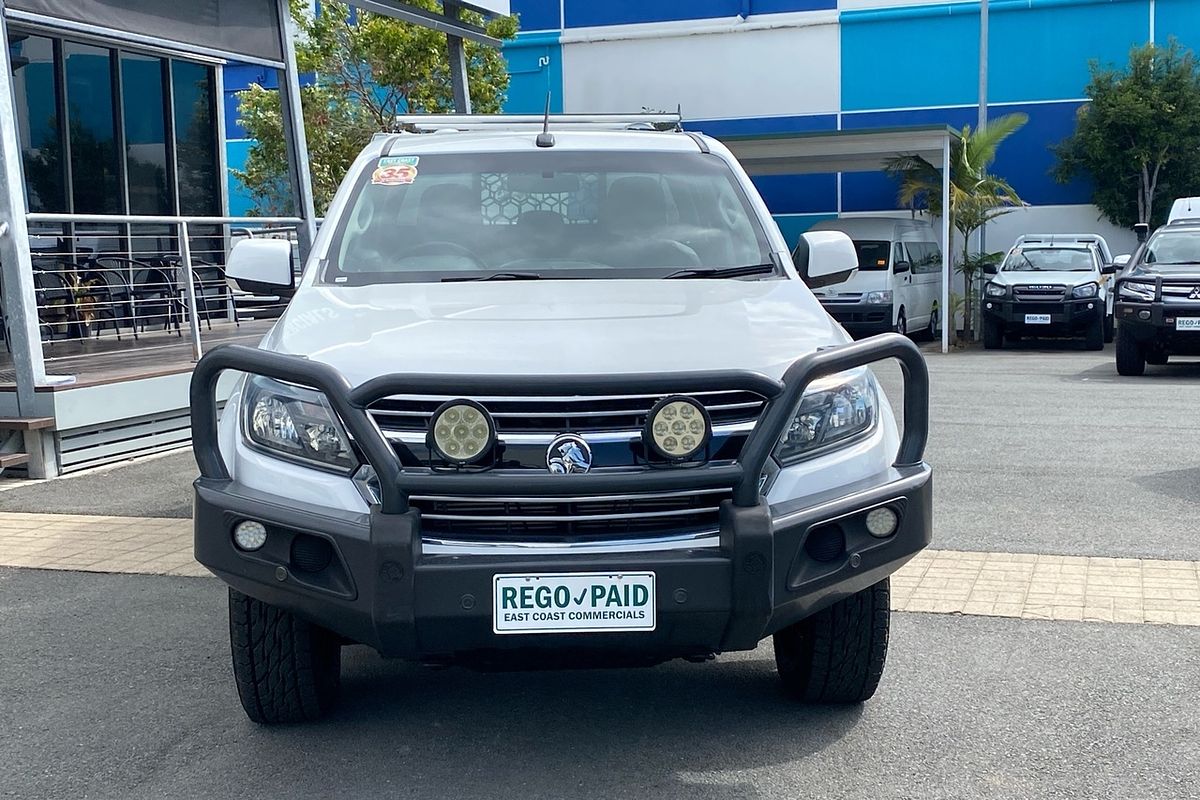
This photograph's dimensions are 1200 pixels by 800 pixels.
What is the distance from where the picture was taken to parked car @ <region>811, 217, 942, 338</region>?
19.7 m

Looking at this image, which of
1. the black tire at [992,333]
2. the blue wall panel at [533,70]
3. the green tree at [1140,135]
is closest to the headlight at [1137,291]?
the black tire at [992,333]

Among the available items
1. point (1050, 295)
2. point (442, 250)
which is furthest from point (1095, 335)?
point (442, 250)

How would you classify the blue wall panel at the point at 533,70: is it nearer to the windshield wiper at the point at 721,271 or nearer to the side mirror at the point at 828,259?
the side mirror at the point at 828,259

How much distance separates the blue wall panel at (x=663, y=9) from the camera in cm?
2773

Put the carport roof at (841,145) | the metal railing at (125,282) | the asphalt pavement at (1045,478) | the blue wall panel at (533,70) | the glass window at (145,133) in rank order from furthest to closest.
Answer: the blue wall panel at (533,70) → the carport roof at (841,145) → the glass window at (145,133) → the metal railing at (125,282) → the asphalt pavement at (1045,478)

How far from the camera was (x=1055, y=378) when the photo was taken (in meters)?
15.0

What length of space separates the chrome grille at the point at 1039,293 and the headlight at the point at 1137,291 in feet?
16.2

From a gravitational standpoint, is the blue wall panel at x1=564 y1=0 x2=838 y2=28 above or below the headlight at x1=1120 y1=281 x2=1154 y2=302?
above

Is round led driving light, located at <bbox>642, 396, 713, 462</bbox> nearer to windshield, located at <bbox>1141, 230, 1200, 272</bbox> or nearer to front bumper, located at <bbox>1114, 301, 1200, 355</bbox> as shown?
front bumper, located at <bbox>1114, 301, 1200, 355</bbox>

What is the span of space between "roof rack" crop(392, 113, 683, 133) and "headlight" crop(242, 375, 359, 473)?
7.88ft

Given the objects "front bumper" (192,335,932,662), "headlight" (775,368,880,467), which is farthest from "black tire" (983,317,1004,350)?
"front bumper" (192,335,932,662)

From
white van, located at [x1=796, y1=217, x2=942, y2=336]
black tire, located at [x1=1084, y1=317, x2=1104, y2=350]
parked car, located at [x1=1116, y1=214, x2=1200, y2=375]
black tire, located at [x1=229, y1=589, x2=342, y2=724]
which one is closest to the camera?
black tire, located at [x1=229, y1=589, x2=342, y2=724]

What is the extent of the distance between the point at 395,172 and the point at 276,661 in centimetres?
198

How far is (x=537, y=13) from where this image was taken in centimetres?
2961
